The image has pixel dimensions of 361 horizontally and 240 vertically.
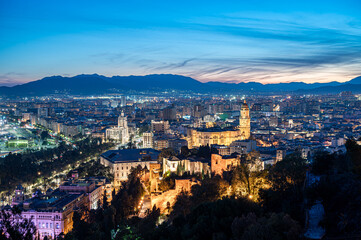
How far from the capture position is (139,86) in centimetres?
13575

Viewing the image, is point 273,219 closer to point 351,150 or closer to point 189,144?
point 351,150

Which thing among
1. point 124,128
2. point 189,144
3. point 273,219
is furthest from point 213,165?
point 124,128

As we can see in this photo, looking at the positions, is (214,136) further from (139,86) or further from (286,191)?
(139,86)

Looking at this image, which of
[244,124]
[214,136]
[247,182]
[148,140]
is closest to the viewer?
[247,182]

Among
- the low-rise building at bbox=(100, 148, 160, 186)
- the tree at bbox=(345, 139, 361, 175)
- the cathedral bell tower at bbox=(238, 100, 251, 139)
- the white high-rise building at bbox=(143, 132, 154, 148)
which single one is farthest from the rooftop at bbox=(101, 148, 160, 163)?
the tree at bbox=(345, 139, 361, 175)

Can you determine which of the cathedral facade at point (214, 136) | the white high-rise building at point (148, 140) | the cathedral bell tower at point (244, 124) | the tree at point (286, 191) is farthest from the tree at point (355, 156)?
the white high-rise building at point (148, 140)

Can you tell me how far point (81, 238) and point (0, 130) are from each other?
127 feet

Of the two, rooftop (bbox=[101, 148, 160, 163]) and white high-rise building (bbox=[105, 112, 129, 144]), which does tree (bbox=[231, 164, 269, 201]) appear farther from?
white high-rise building (bbox=[105, 112, 129, 144])

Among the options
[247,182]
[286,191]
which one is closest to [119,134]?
[247,182]

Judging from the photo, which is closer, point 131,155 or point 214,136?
point 131,155

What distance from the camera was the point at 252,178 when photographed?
39.5 feet

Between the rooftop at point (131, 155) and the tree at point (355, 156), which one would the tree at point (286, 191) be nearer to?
the tree at point (355, 156)

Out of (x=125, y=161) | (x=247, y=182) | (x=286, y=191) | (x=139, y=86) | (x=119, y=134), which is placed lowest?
(x=119, y=134)

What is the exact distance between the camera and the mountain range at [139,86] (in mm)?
113619
